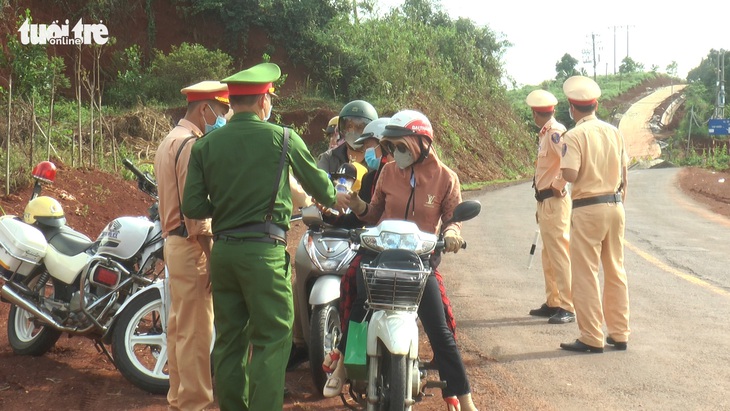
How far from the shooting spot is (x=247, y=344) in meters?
5.17

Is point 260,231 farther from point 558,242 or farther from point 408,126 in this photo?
point 558,242

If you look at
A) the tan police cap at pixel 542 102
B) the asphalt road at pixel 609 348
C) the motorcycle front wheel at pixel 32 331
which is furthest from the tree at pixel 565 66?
the motorcycle front wheel at pixel 32 331

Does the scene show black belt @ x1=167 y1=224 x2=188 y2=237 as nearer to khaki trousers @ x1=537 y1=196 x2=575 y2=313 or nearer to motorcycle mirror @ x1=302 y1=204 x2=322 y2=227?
motorcycle mirror @ x1=302 y1=204 x2=322 y2=227

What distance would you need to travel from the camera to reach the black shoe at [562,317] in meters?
8.55

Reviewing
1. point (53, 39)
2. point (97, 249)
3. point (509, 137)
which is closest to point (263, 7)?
point (53, 39)

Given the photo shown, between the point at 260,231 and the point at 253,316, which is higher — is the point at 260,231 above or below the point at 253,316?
above

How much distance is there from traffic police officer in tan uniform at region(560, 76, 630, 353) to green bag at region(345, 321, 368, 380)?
2915 millimetres

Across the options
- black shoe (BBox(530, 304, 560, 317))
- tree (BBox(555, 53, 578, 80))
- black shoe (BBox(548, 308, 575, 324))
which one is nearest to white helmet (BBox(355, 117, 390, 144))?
black shoe (BBox(548, 308, 575, 324))

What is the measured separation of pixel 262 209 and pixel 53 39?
24211 millimetres

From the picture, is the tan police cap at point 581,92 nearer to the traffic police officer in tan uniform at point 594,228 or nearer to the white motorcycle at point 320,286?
the traffic police officer in tan uniform at point 594,228

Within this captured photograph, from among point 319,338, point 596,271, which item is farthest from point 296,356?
point 596,271

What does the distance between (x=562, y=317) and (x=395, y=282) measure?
428 cm

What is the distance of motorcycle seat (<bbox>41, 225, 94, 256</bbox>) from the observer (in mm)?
6961

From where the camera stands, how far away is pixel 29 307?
21.6ft
